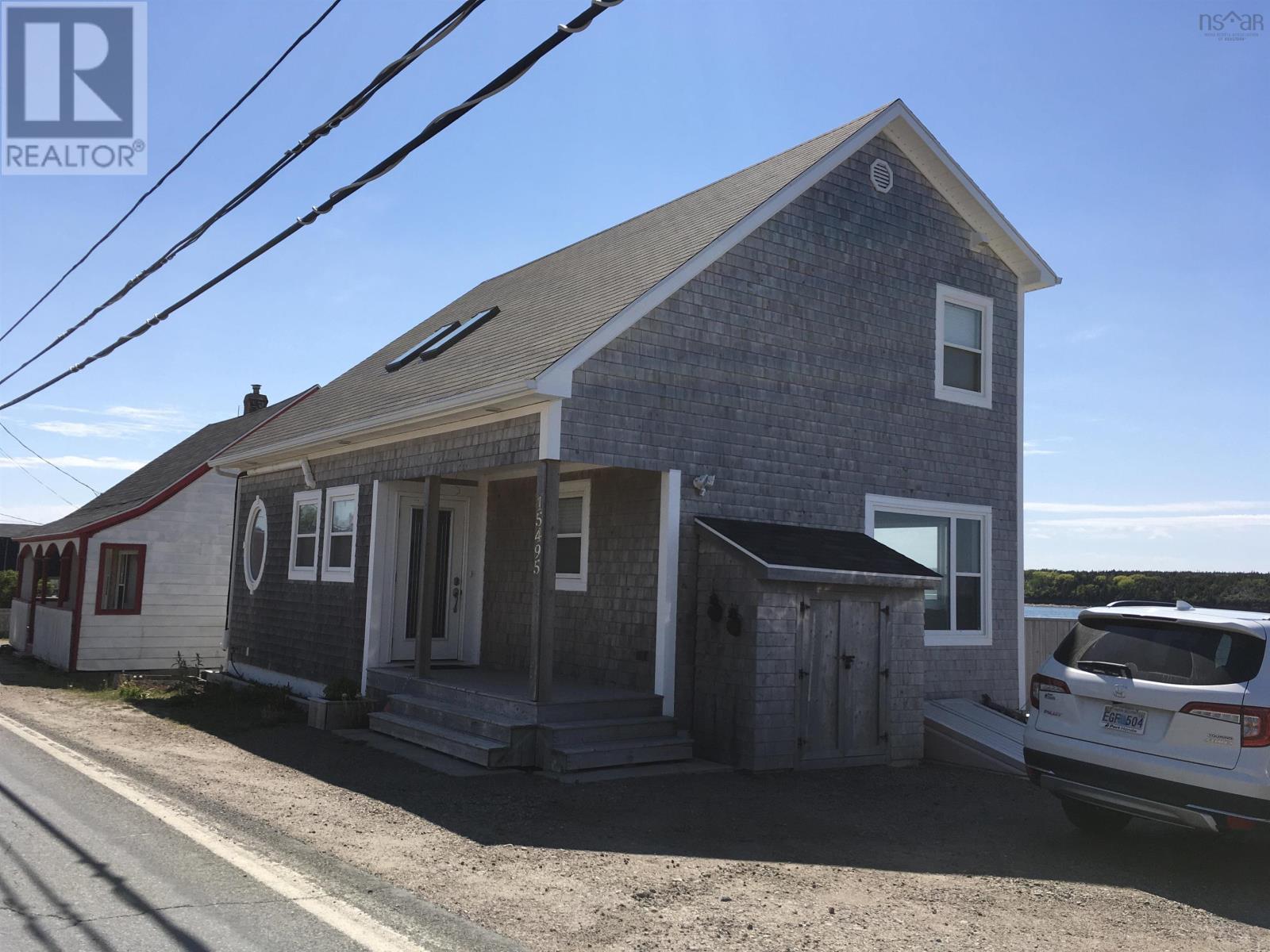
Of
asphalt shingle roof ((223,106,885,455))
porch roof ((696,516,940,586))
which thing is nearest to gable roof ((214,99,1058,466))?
asphalt shingle roof ((223,106,885,455))

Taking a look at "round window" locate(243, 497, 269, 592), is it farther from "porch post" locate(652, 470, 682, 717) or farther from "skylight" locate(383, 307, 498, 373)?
"porch post" locate(652, 470, 682, 717)

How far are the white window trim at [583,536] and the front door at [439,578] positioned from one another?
2294mm

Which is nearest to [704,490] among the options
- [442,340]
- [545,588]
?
[545,588]

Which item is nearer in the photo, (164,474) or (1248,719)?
(1248,719)

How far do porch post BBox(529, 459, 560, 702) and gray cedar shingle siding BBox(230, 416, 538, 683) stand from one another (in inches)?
15.2

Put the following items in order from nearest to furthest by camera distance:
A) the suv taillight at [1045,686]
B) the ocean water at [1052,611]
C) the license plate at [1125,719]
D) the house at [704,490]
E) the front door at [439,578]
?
the license plate at [1125,719]
the suv taillight at [1045,686]
the house at [704,490]
the front door at [439,578]
the ocean water at [1052,611]

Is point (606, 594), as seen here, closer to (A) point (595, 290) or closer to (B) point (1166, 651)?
(A) point (595, 290)

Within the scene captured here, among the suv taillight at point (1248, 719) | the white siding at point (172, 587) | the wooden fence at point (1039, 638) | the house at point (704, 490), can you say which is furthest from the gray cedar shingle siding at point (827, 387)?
the white siding at point (172, 587)

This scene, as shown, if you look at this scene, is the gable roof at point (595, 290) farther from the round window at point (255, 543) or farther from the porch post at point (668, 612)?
the porch post at point (668, 612)

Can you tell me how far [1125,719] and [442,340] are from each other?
435 inches

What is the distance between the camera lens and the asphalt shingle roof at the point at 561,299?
36.6 feet

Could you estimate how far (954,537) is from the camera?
44.6ft

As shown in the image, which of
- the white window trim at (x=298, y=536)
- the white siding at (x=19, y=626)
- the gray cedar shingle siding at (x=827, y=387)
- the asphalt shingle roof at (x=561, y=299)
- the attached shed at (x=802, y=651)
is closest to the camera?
the attached shed at (x=802, y=651)

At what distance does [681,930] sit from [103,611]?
17805mm
